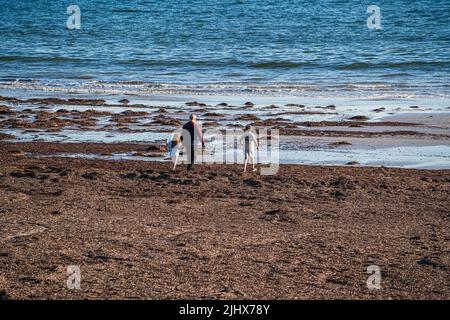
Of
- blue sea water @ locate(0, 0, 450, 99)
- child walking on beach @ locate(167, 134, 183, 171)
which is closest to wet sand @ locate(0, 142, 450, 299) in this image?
child walking on beach @ locate(167, 134, 183, 171)

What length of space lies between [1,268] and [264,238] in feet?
13.2

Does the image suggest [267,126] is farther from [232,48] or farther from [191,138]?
[232,48]

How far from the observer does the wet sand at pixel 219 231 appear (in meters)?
10.2

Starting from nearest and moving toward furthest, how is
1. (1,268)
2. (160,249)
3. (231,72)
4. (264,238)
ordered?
(1,268) < (160,249) < (264,238) < (231,72)

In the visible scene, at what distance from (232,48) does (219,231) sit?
46.4 metres

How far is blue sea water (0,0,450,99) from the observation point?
39938mm

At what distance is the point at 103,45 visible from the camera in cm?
6325

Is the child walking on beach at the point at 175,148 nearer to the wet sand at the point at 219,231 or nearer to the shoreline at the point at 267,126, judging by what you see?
the wet sand at the point at 219,231

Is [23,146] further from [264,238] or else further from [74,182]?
[264,238]

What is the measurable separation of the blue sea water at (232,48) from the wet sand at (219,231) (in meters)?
18.3

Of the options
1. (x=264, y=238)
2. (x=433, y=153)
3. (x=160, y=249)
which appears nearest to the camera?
(x=160, y=249)

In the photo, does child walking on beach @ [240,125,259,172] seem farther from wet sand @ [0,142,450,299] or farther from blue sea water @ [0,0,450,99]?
blue sea water @ [0,0,450,99]
